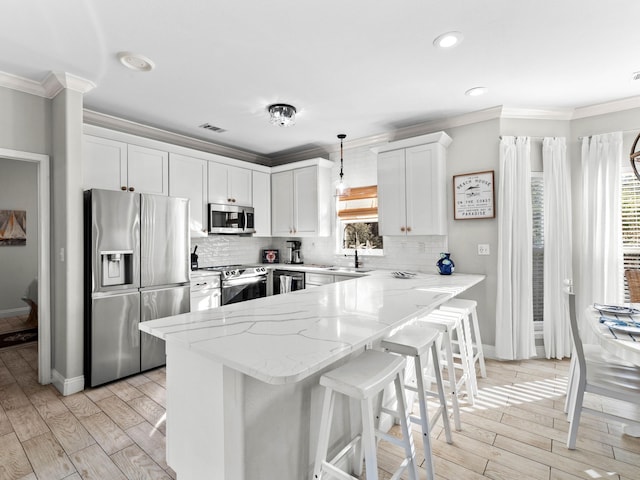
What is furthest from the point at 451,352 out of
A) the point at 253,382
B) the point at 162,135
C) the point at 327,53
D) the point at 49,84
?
the point at 162,135

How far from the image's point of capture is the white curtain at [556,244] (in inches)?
134

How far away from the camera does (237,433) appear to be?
131 cm

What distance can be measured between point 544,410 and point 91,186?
169 inches

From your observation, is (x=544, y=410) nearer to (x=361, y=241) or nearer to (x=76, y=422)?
(x=361, y=241)

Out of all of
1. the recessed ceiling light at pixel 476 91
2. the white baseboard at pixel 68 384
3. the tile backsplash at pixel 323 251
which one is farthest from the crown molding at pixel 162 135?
the recessed ceiling light at pixel 476 91

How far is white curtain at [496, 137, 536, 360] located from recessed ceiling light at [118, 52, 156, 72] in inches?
130

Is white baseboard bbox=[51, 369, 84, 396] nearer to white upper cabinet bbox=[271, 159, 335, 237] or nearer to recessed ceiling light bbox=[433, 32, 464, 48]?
white upper cabinet bbox=[271, 159, 335, 237]

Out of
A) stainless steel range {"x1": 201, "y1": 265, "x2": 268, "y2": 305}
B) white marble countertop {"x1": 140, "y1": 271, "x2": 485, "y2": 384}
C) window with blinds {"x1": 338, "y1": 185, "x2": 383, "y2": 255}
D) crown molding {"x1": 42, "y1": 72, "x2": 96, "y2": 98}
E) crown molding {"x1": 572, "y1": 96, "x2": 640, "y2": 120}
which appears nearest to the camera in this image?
white marble countertop {"x1": 140, "y1": 271, "x2": 485, "y2": 384}

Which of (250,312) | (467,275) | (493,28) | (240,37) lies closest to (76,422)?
(250,312)

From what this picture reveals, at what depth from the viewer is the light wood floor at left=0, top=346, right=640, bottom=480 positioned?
6.17 ft

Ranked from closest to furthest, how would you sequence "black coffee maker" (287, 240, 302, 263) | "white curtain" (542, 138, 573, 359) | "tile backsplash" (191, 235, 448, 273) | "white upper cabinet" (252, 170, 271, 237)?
"white curtain" (542, 138, 573, 359)
"tile backsplash" (191, 235, 448, 273)
"white upper cabinet" (252, 170, 271, 237)
"black coffee maker" (287, 240, 302, 263)

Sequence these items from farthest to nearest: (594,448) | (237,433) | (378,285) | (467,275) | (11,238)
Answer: (11,238) → (467,275) → (378,285) → (594,448) → (237,433)

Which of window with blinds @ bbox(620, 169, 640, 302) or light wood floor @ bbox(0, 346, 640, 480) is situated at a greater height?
window with blinds @ bbox(620, 169, 640, 302)

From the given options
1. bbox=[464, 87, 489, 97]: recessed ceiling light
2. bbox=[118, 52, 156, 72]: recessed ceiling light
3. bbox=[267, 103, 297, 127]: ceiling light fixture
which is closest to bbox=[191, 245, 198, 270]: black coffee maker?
bbox=[267, 103, 297, 127]: ceiling light fixture
